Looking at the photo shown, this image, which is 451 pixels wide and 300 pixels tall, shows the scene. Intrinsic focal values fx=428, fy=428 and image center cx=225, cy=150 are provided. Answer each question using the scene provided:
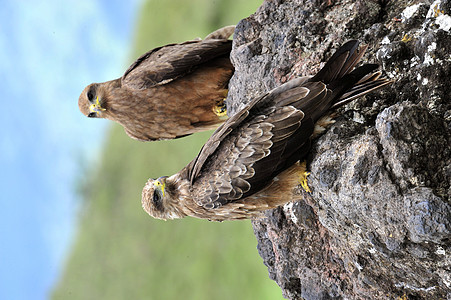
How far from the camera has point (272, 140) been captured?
10.2ft

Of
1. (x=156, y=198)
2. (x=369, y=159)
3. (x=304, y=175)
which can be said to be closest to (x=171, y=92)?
(x=156, y=198)

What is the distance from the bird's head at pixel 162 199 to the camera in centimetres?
446

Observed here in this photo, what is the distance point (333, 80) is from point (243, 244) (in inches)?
268

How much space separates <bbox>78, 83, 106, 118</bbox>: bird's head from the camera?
18.5ft

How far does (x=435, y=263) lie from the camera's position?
7.97ft

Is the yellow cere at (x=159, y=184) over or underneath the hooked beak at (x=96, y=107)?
underneath

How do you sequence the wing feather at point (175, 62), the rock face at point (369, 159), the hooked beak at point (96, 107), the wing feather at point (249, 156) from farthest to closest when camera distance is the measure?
the hooked beak at point (96, 107)
the wing feather at point (175, 62)
the wing feather at point (249, 156)
the rock face at point (369, 159)

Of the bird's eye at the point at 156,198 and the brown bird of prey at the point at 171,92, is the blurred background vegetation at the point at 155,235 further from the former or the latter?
the bird's eye at the point at 156,198

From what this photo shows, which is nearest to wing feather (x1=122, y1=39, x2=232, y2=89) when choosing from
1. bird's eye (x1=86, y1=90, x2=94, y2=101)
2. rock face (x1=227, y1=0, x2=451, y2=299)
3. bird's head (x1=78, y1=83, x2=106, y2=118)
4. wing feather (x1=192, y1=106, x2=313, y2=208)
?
bird's head (x1=78, y1=83, x2=106, y2=118)

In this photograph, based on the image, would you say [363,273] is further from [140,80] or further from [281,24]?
[140,80]

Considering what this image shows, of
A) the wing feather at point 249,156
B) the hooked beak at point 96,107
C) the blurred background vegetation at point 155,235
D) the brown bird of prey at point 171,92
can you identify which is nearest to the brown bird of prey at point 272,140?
the wing feather at point 249,156

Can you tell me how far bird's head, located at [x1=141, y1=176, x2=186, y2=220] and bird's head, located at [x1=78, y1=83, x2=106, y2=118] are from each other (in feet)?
5.20

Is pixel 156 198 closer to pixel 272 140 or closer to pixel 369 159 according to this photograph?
pixel 272 140

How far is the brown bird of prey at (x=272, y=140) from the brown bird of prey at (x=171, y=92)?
175 cm
